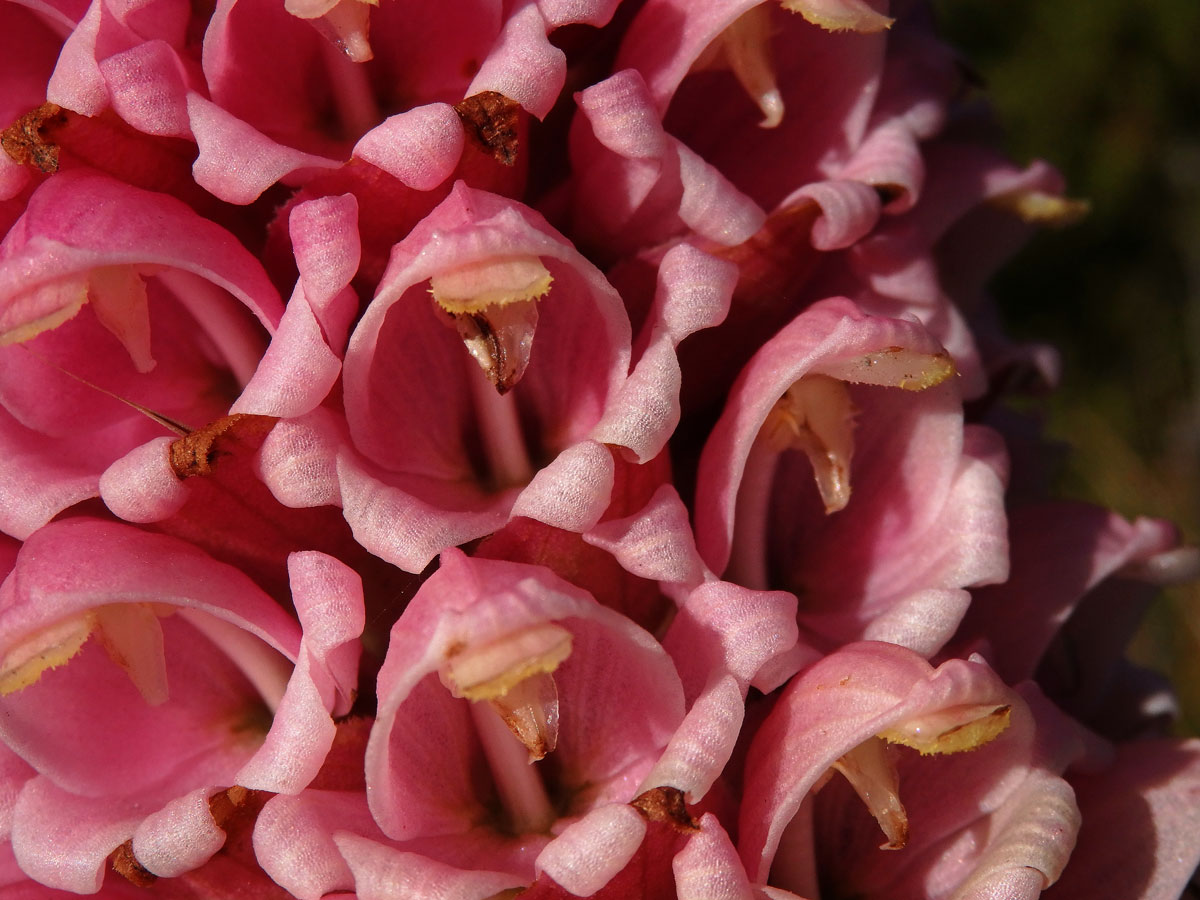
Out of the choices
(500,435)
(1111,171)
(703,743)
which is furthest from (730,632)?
(1111,171)

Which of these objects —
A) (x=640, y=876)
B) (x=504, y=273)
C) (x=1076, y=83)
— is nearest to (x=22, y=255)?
(x=504, y=273)

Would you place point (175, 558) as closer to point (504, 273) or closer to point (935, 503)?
point (504, 273)

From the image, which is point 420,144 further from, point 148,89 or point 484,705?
point 484,705

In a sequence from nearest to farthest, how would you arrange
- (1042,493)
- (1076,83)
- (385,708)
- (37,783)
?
1. (385,708)
2. (37,783)
3. (1042,493)
4. (1076,83)

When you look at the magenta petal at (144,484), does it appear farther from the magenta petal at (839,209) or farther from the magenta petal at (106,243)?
the magenta petal at (839,209)

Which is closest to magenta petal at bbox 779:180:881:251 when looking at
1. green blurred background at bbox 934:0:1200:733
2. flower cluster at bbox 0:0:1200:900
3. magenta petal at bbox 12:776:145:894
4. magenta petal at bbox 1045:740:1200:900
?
flower cluster at bbox 0:0:1200:900

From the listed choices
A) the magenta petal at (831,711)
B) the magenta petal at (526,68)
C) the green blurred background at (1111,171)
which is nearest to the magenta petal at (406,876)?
the magenta petal at (831,711)
